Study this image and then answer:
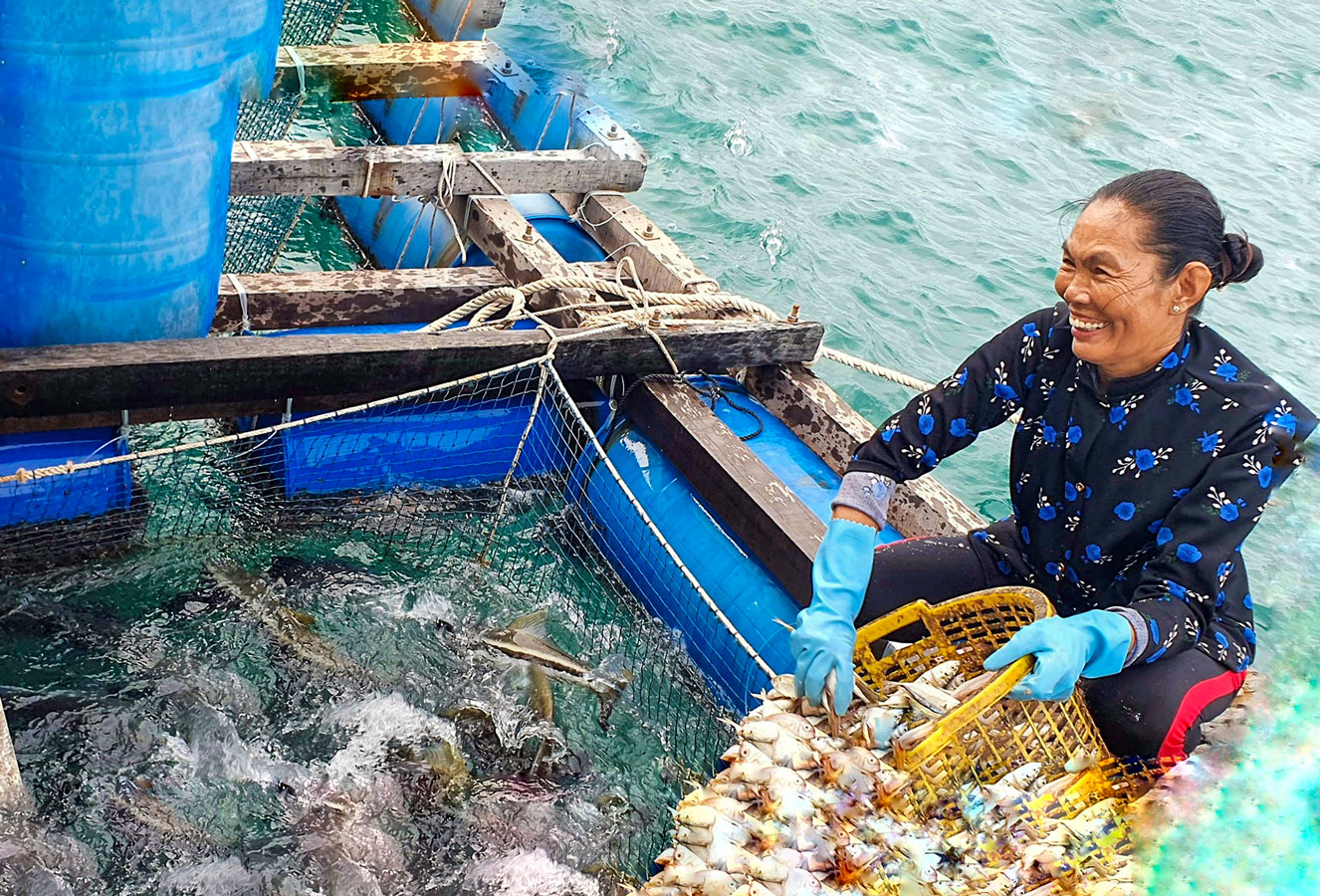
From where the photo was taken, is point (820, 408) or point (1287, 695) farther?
point (820, 408)

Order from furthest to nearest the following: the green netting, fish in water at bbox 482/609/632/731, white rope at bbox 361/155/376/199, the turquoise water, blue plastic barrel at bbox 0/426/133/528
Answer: the turquoise water < the green netting < white rope at bbox 361/155/376/199 < fish in water at bbox 482/609/632/731 < blue plastic barrel at bbox 0/426/133/528

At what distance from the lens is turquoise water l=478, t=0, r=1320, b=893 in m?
8.39

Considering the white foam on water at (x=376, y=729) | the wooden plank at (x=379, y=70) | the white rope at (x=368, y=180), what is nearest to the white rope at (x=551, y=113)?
the wooden plank at (x=379, y=70)

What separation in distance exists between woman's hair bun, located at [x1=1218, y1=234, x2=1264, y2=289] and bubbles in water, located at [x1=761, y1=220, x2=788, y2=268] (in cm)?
576

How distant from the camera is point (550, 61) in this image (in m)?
11.0

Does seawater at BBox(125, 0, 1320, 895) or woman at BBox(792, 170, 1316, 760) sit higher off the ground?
woman at BBox(792, 170, 1316, 760)

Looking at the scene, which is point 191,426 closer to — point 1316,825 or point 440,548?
point 440,548

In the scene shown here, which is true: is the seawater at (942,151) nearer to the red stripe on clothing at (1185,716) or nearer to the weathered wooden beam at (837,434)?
the weathered wooden beam at (837,434)

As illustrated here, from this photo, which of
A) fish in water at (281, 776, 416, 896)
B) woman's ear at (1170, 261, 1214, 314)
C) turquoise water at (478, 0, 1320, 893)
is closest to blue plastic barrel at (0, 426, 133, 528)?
fish in water at (281, 776, 416, 896)

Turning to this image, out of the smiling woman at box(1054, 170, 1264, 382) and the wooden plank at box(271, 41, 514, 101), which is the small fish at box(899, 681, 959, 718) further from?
the wooden plank at box(271, 41, 514, 101)

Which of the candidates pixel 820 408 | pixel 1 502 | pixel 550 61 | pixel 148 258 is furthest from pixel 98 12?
pixel 550 61

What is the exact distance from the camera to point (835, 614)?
10.4 ft

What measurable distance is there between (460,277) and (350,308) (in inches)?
20.3

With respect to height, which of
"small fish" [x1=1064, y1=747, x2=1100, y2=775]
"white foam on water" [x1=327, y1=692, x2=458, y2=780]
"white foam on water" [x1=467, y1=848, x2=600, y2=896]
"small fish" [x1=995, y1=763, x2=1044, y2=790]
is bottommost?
"white foam on water" [x1=327, y1=692, x2=458, y2=780]
